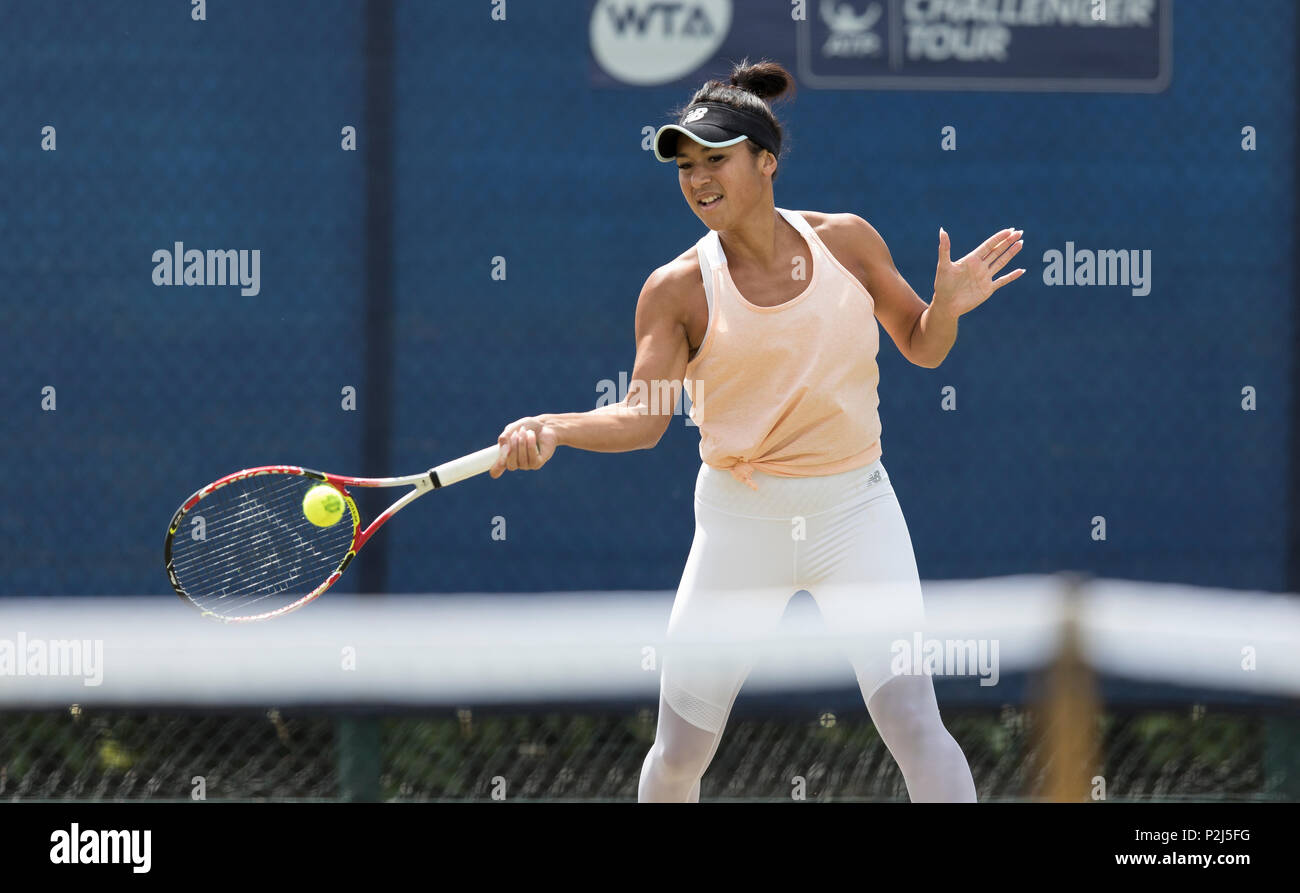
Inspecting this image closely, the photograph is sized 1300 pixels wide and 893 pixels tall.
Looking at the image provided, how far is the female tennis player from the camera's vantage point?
11.2 feet

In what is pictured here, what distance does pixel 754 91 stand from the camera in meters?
3.62

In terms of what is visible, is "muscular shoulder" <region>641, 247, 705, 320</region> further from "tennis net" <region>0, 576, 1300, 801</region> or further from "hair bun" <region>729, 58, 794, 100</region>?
"tennis net" <region>0, 576, 1300, 801</region>

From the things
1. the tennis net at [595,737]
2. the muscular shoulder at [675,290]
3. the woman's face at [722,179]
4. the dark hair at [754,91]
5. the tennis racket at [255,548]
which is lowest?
the tennis net at [595,737]

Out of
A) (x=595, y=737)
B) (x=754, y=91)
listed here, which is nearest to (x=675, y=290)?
(x=754, y=91)

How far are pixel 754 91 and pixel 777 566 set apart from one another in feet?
3.06

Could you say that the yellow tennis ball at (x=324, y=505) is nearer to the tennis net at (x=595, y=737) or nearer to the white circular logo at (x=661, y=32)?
the tennis net at (x=595, y=737)

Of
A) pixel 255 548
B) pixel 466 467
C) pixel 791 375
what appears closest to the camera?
pixel 466 467

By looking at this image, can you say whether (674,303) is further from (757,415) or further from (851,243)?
(851,243)

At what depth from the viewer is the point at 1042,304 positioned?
5012 millimetres

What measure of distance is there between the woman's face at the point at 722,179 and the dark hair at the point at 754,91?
0.04 meters

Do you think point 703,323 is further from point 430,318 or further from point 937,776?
point 430,318

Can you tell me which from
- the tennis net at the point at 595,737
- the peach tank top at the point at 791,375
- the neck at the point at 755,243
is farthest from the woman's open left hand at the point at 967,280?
the tennis net at the point at 595,737

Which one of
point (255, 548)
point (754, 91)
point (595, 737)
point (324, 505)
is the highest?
point (754, 91)

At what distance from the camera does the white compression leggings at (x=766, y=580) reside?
3.40 m
